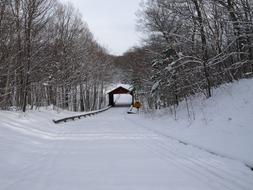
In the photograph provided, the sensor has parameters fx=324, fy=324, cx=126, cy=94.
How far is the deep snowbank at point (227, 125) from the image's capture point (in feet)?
31.3

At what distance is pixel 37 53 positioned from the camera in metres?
25.9

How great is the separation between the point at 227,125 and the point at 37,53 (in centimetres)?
1815

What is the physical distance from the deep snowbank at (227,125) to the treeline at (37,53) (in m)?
11.1

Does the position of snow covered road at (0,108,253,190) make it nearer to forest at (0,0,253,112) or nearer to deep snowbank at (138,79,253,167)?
deep snowbank at (138,79,253,167)

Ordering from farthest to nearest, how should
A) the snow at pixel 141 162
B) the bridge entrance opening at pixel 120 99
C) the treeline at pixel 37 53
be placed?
1. the bridge entrance opening at pixel 120 99
2. the treeline at pixel 37 53
3. the snow at pixel 141 162

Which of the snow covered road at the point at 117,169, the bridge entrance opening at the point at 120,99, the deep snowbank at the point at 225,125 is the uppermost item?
the bridge entrance opening at the point at 120,99

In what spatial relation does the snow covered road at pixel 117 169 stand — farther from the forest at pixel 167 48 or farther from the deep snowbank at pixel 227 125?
the forest at pixel 167 48

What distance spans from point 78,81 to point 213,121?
37122 millimetres

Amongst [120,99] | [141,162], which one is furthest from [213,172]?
[120,99]

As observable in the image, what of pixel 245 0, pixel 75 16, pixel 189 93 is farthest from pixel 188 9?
pixel 75 16

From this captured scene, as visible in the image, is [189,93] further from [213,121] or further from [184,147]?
[184,147]

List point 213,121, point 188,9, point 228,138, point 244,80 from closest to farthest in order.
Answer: point 228,138 → point 213,121 → point 244,80 → point 188,9

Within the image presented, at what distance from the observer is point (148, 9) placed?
2928 centimetres

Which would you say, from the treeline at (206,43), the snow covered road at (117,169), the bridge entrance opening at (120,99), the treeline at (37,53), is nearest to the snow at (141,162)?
the snow covered road at (117,169)
